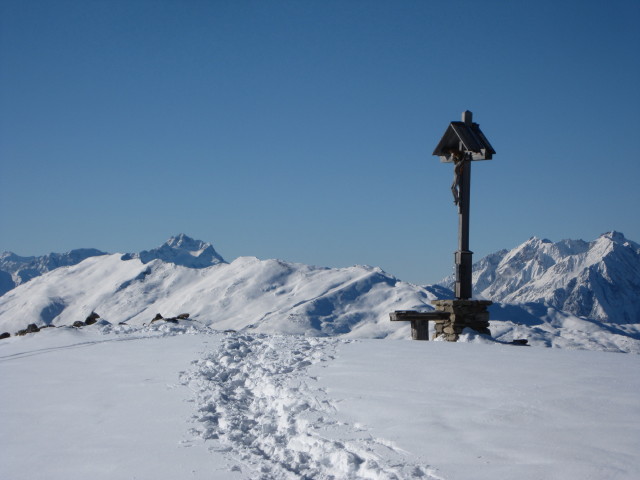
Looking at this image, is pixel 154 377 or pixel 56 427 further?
pixel 154 377

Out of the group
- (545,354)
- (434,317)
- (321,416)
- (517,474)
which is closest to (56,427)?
(321,416)

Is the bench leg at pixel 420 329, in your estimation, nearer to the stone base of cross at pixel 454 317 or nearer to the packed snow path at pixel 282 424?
the stone base of cross at pixel 454 317

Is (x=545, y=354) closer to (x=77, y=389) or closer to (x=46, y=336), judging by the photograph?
(x=77, y=389)

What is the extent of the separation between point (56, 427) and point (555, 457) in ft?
17.6

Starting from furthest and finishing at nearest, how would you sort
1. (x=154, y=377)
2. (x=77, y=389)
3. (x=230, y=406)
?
(x=154, y=377), (x=77, y=389), (x=230, y=406)

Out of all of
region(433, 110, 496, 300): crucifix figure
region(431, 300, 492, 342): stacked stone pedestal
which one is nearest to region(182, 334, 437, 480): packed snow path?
region(431, 300, 492, 342): stacked stone pedestal

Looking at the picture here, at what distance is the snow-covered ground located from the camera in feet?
19.1

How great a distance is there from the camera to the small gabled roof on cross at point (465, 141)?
1380 centimetres

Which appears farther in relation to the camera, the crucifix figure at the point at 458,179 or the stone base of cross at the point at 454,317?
the crucifix figure at the point at 458,179

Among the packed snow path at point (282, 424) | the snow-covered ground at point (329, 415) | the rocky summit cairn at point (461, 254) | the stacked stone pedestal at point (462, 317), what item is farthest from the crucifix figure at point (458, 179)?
the packed snow path at point (282, 424)

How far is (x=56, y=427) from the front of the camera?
7219mm

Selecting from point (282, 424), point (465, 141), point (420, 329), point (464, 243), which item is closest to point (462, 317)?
point (420, 329)

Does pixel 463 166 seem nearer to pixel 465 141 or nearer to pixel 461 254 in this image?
pixel 465 141

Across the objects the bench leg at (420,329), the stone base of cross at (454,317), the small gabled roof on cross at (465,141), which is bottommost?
the bench leg at (420,329)
